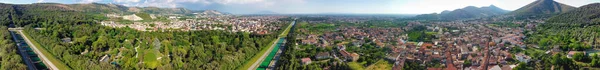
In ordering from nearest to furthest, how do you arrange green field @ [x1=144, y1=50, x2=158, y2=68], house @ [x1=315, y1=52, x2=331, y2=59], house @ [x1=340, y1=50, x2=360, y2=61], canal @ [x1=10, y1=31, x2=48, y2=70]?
green field @ [x1=144, y1=50, x2=158, y2=68] < canal @ [x1=10, y1=31, x2=48, y2=70] < house @ [x1=340, y1=50, x2=360, y2=61] < house @ [x1=315, y1=52, x2=331, y2=59]

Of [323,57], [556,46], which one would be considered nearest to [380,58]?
[323,57]

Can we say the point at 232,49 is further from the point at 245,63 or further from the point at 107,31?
the point at 107,31

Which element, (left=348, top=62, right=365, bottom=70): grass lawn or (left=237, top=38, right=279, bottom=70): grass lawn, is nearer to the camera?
(left=348, top=62, right=365, bottom=70): grass lawn

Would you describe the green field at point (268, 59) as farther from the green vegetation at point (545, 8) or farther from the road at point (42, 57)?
the green vegetation at point (545, 8)

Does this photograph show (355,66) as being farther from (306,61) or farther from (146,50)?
(146,50)

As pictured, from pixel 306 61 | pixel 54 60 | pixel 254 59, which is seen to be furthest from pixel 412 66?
pixel 54 60

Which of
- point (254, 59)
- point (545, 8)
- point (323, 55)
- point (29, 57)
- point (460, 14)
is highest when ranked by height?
point (545, 8)

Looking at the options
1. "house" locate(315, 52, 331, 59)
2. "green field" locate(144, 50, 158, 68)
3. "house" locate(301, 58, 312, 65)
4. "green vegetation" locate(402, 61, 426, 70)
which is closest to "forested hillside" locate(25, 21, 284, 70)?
"green field" locate(144, 50, 158, 68)

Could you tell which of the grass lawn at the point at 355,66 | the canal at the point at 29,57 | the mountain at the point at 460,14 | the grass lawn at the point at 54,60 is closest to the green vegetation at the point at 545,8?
the mountain at the point at 460,14

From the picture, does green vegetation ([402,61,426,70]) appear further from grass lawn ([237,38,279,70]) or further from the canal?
the canal

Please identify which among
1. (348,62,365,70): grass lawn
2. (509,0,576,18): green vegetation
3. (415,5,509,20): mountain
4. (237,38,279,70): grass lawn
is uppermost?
(509,0,576,18): green vegetation

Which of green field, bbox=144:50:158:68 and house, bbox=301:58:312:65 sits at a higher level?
house, bbox=301:58:312:65
